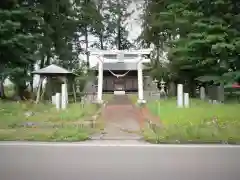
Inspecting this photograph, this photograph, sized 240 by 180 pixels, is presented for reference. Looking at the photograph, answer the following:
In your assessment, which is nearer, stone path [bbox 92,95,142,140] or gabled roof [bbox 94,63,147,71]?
stone path [bbox 92,95,142,140]

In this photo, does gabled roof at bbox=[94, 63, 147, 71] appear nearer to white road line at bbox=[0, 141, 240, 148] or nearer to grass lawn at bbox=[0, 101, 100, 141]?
grass lawn at bbox=[0, 101, 100, 141]

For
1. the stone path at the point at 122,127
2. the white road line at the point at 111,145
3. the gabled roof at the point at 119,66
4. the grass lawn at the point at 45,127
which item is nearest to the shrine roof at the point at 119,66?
the gabled roof at the point at 119,66

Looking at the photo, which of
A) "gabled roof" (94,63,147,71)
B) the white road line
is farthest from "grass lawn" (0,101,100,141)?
"gabled roof" (94,63,147,71)

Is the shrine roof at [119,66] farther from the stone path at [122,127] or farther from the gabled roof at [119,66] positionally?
the stone path at [122,127]

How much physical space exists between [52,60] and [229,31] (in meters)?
22.2

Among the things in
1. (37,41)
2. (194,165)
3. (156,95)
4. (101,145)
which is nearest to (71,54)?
(37,41)

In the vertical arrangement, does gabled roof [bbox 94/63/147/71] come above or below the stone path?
above

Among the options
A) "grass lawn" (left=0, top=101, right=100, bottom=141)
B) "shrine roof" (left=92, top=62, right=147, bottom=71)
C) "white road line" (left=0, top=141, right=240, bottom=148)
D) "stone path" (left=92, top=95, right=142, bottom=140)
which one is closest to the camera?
"white road line" (left=0, top=141, right=240, bottom=148)

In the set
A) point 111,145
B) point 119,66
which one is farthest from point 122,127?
point 119,66

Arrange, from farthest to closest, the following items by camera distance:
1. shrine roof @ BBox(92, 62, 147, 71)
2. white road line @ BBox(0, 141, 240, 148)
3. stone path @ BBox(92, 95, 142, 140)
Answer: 1. shrine roof @ BBox(92, 62, 147, 71)
2. stone path @ BBox(92, 95, 142, 140)
3. white road line @ BBox(0, 141, 240, 148)

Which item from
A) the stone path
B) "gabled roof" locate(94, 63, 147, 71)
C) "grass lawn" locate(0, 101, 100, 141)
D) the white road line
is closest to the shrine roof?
"gabled roof" locate(94, 63, 147, 71)

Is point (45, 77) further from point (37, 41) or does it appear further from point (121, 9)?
point (121, 9)

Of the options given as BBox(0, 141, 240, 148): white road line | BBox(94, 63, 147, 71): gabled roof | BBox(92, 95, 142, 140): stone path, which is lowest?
BBox(0, 141, 240, 148): white road line

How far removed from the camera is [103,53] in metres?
31.2
